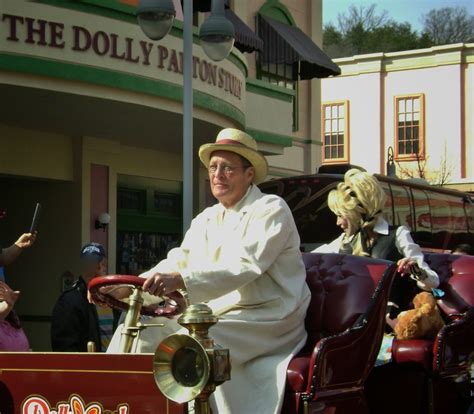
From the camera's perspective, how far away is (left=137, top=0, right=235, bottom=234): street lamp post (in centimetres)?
906

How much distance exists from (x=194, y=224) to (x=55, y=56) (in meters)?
7.70

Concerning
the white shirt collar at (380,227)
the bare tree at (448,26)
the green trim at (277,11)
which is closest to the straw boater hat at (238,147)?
the white shirt collar at (380,227)

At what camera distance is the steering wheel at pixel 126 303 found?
3488 millimetres

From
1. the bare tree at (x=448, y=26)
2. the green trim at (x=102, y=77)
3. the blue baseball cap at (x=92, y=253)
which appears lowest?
the blue baseball cap at (x=92, y=253)

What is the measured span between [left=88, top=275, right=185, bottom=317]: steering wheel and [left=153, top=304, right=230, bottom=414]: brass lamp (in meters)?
0.49

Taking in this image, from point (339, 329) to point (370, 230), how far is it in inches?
65.7

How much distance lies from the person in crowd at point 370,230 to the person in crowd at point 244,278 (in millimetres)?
1640

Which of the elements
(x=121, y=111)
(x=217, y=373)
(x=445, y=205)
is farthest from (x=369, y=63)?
(x=217, y=373)

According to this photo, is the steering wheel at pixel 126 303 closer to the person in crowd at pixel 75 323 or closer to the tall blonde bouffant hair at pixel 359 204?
the person in crowd at pixel 75 323

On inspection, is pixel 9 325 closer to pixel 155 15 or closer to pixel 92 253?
pixel 92 253

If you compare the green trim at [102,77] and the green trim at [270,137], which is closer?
the green trim at [102,77]

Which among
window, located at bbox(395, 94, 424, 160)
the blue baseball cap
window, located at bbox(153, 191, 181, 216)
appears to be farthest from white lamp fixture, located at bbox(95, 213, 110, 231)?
window, located at bbox(395, 94, 424, 160)

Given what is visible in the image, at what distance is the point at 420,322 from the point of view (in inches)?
202

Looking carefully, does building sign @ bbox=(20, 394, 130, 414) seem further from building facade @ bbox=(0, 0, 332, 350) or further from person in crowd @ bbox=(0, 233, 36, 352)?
building facade @ bbox=(0, 0, 332, 350)
